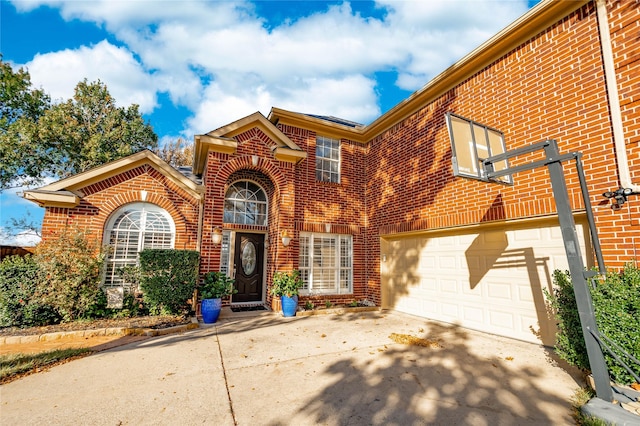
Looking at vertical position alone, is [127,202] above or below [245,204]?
below

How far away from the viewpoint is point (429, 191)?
7.64 m

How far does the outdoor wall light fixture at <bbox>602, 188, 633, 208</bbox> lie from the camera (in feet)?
13.5

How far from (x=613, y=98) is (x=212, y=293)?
8538 mm

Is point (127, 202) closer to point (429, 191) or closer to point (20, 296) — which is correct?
point (20, 296)

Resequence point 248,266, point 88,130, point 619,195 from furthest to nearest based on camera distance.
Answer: point 88,130 → point 248,266 → point 619,195

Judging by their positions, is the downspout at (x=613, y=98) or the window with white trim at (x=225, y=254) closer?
the downspout at (x=613, y=98)

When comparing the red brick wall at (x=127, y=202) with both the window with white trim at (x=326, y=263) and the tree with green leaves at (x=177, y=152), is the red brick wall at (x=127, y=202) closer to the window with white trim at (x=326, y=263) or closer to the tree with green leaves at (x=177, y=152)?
the window with white trim at (x=326, y=263)

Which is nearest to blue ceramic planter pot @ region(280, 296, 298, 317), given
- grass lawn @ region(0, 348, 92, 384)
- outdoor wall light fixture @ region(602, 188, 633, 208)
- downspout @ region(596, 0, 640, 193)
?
grass lawn @ region(0, 348, 92, 384)

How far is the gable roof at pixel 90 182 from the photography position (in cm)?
693

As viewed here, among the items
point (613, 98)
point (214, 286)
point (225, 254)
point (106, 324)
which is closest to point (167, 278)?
point (214, 286)

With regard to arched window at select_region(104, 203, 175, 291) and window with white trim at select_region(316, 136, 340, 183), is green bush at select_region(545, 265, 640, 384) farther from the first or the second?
arched window at select_region(104, 203, 175, 291)

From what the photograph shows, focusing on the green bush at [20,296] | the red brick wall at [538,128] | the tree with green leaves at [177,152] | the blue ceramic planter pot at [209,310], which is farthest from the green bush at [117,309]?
the tree with green leaves at [177,152]

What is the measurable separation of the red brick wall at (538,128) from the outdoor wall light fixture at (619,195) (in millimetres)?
91

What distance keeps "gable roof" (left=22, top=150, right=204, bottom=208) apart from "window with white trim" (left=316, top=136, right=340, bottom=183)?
3992 millimetres
